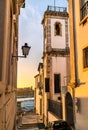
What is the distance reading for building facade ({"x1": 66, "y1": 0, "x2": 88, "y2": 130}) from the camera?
1116 centimetres

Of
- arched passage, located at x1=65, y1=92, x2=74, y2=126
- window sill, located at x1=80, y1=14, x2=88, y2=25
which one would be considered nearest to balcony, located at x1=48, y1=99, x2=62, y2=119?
arched passage, located at x1=65, y1=92, x2=74, y2=126

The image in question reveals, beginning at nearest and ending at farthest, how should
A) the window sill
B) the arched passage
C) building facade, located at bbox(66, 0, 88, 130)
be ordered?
the window sill, building facade, located at bbox(66, 0, 88, 130), the arched passage

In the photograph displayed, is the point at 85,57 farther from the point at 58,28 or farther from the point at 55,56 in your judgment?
the point at 58,28

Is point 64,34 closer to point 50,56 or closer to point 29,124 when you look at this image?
point 50,56

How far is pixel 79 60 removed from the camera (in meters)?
12.2

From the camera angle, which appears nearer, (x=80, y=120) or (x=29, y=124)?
(x=80, y=120)

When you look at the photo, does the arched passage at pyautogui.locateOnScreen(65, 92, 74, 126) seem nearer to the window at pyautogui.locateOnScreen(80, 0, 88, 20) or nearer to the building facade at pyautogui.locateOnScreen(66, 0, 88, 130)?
the building facade at pyautogui.locateOnScreen(66, 0, 88, 130)

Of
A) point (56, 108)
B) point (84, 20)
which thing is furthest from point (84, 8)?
point (56, 108)

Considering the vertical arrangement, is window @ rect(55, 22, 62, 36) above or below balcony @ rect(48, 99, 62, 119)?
above

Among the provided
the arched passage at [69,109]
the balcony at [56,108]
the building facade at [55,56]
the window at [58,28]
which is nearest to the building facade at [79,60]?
the arched passage at [69,109]

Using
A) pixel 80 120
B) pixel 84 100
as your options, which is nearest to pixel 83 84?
pixel 84 100

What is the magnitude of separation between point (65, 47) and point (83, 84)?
1509cm

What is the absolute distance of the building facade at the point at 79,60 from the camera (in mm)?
11164

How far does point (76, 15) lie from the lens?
12.9 metres
